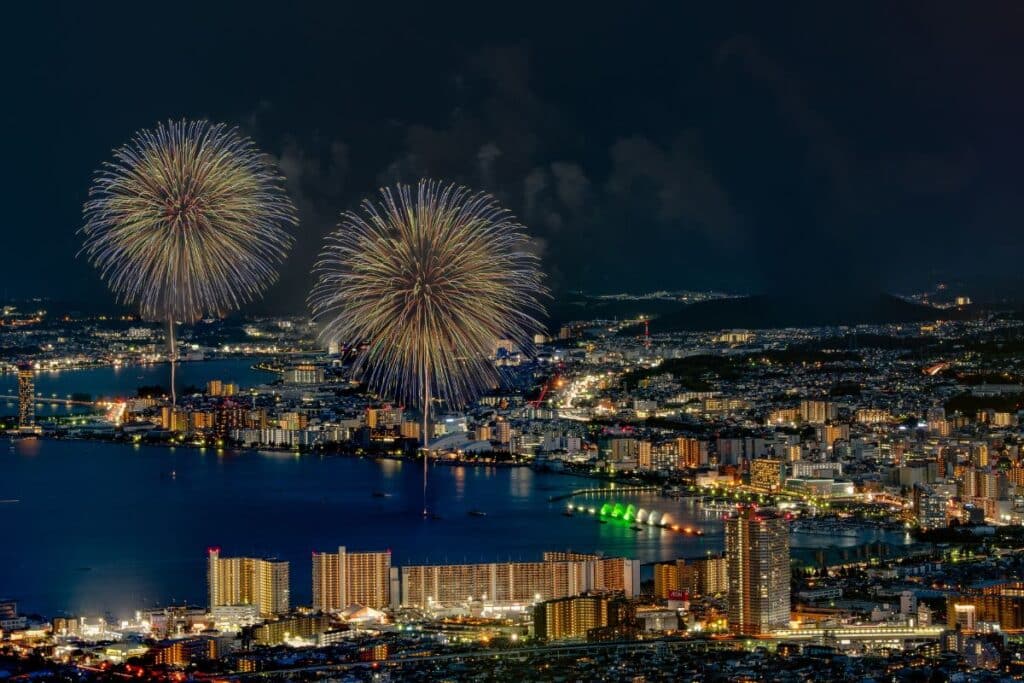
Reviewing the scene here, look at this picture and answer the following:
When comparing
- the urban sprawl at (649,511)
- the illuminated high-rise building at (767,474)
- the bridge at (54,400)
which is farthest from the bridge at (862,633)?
the bridge at (54,400)

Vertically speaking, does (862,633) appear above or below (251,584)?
below

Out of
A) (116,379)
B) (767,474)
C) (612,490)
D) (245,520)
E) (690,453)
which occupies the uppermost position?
(116,379)

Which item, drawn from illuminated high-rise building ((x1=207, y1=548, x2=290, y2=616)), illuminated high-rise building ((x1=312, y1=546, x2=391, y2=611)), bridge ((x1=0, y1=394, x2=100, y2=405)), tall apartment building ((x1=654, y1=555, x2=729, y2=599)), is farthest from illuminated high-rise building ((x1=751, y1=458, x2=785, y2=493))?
bridge ((x1=0, y1=394, x2=100, y2=405))

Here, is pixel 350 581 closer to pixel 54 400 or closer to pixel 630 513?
pixel 630 513

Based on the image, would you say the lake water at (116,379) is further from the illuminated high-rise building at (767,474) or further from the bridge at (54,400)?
the illuminated high-rise building at (767,474)

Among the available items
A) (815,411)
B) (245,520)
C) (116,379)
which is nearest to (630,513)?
(245,520)

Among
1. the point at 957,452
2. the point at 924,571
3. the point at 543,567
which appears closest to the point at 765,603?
the point at 543,567
